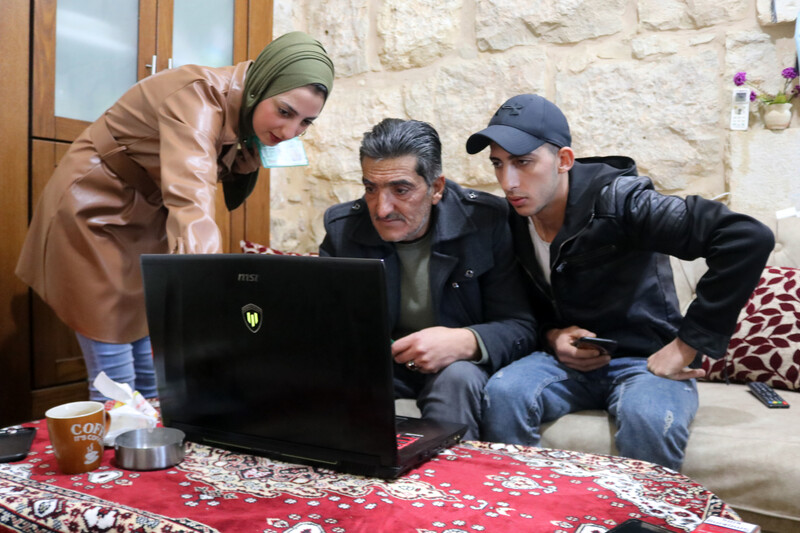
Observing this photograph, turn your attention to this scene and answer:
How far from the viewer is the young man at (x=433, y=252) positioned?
1.51 meters

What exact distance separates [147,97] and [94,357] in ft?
2.06

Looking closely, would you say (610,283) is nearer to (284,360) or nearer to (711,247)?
(711,247)

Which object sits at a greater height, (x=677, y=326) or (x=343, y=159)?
(x=343, y=159)

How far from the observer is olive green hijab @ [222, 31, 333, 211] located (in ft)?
5.02

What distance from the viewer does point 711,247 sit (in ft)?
4.43

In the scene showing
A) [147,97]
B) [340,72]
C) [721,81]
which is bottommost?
[147,97]

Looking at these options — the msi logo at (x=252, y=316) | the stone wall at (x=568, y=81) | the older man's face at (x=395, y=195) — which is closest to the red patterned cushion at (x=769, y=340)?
the stone wall at (x=568, y=81)

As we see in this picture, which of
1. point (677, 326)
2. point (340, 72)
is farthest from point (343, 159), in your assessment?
point (677, 326)

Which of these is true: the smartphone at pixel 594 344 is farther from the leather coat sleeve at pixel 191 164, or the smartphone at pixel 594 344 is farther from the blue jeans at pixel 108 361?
the blue jeans at pixel 108 361

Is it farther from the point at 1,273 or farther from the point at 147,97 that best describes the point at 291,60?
the point at 1,273

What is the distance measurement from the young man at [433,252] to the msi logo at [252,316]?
0.56 meters

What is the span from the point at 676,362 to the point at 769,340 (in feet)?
1.62

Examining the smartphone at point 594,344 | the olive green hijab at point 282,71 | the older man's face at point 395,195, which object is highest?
the olive green hijab at point 282,71

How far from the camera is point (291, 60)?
153 centimetres
